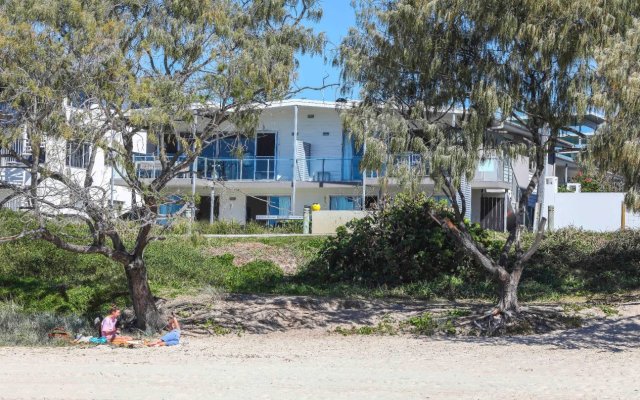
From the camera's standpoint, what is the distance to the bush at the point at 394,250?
24.9 metres

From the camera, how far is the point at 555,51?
59.8 feet

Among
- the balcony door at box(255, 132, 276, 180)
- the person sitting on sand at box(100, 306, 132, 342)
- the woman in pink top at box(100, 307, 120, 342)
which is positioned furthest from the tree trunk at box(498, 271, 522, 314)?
the balcony door at box(255, 132, 276, 180)

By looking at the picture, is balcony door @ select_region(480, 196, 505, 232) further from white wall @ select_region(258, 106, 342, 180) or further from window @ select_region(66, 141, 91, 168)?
window @ select_region(66, 141, 91, 168)

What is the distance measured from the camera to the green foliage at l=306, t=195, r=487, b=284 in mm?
24922

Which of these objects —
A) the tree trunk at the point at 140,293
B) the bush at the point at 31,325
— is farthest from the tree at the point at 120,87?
the bush at the point at 31,325

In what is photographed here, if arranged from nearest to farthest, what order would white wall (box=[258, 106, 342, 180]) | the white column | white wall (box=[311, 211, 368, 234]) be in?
white wall (box=[311, 211, 368, 234]), the white column, white wall (box=[258, 106, 342, 180])

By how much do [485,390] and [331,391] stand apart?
220 centimetres

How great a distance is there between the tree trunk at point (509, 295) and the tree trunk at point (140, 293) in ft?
24.2

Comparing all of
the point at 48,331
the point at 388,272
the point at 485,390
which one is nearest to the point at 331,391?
the point at 485,390

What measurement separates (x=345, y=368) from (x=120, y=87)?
685cm

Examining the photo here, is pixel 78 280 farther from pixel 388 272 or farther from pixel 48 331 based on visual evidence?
pixel 388 272

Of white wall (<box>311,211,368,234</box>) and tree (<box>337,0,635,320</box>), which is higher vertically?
Answer: tree (<box>337,0,635,320</box>)

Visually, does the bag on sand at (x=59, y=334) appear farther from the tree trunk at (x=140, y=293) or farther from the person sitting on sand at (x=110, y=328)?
the tree trunk at (x=140, y=293)

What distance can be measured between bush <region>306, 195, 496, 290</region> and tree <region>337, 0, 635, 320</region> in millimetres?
4672
